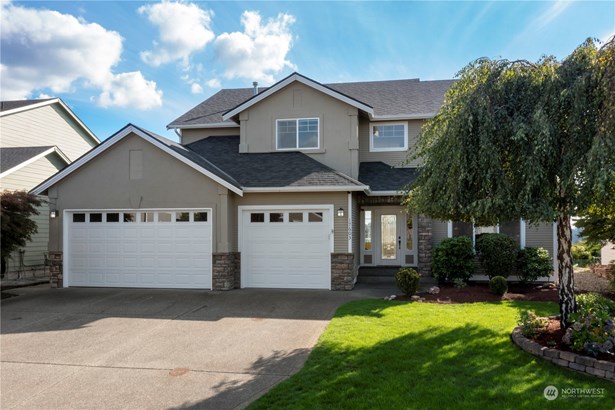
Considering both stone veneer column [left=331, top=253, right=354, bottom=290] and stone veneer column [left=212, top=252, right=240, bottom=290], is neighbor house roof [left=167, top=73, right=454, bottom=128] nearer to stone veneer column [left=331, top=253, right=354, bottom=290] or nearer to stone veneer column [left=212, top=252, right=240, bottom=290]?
stone veneer column [left=331, top=253, right=354, bottom=290]

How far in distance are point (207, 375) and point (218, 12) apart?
10.4 m

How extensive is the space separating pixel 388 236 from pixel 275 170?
478 centimetres

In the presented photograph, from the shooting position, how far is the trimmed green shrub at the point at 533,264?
11961mm

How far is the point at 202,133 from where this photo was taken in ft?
53.7

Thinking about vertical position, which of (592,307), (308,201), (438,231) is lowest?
(592,307)

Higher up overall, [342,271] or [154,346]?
[342,271]

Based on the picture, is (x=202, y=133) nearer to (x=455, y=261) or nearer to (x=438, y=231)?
(x=438, y=231)

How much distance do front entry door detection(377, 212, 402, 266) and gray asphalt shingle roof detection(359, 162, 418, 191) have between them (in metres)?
1.37

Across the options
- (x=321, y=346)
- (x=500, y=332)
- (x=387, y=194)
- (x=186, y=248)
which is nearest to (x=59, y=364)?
(x=321, y=346)

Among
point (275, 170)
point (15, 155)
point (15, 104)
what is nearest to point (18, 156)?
point (15, 155)

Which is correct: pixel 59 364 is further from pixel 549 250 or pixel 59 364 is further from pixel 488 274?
pixel 549 250

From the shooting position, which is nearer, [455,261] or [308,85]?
[455,261]

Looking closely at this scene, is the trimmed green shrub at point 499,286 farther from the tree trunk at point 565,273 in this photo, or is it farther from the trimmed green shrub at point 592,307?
the tree trunk at point 565,273

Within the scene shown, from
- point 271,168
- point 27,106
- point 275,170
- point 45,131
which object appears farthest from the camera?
point 45,131
